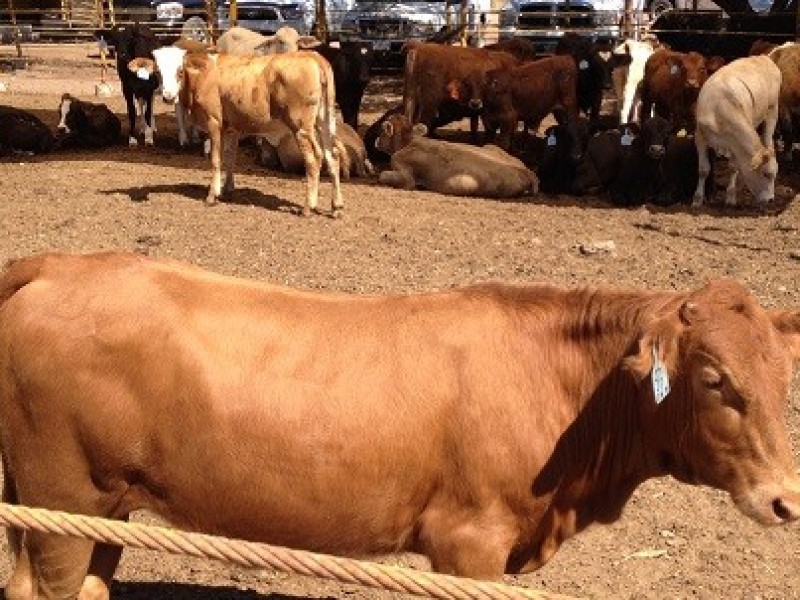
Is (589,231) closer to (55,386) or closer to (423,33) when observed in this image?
(55,386)

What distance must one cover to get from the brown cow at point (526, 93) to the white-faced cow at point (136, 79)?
530cm

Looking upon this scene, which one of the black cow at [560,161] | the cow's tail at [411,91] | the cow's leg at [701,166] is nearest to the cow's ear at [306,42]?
the cow's tail at [411,91]

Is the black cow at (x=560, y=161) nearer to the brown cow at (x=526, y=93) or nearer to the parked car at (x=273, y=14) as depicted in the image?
the brown cow at (x=526, y=93)

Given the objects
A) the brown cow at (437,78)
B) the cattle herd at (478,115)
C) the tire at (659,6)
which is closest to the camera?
the cattle herd at (478,115)

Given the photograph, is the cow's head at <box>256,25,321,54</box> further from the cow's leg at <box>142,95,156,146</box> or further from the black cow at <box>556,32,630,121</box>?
the black cow at <box>556,32,630,121</box>

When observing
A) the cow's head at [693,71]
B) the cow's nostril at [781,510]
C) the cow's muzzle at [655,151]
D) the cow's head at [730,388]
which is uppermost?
the cow's head at [730,388]

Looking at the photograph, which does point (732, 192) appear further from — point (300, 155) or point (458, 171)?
point (300, 155)

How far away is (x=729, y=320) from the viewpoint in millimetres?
3598

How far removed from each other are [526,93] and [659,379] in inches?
593

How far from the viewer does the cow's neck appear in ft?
12.9

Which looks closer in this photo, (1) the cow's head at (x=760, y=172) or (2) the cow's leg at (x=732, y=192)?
(1) the cow's head at (x=760, y=172)

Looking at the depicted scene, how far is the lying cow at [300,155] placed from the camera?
51.0 feet

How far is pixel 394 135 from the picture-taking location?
16.5m

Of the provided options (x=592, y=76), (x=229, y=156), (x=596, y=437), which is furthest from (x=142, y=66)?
(x=596, y=437)
